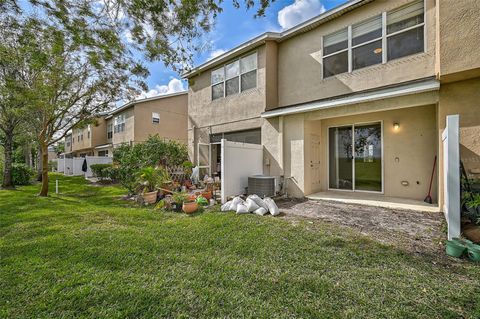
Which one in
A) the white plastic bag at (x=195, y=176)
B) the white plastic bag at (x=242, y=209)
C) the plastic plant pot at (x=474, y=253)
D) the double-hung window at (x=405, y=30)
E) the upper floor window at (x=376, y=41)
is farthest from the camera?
the white plastic bag at (x=195, y=176)

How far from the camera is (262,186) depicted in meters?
8.26

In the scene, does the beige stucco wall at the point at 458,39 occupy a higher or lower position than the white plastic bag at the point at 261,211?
higher

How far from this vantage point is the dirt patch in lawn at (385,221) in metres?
4.29

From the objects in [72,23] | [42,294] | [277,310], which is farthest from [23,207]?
[277,310]

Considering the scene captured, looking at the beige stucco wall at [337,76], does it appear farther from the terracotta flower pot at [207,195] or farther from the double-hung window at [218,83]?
the terracotta flower pot at [207,195]

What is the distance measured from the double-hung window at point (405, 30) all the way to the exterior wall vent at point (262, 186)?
236 inches

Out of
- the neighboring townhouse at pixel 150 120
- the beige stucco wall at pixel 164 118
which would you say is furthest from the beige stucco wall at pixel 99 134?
the beige stucco wall at pixel 164 118

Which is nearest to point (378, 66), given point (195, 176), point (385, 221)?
point (385, 221)

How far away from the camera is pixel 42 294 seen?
9.14 ft

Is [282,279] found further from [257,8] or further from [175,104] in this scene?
[175,104]

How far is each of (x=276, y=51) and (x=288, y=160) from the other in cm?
532

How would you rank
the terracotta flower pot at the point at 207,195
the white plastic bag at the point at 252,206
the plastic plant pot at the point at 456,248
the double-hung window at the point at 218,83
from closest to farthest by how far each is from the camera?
1. the plastic plant pot at the point at 456,248
2. the white plastic bag at the point at 252,206
3. the terracotta flower pot at the point at 207,195
4. the double-hung window at the point at 218,83

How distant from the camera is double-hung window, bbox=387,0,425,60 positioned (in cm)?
698

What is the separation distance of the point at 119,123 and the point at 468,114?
2435 cm
